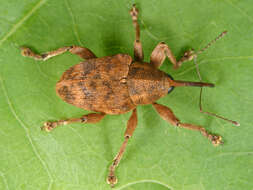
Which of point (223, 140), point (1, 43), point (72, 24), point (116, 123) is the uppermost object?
point (72, 24)

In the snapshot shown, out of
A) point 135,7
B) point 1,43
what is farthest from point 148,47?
point 1,43

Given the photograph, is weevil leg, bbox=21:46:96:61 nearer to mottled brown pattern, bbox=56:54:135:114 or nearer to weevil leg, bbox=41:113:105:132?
mottled brown pattern, bbox=56:54:135:114

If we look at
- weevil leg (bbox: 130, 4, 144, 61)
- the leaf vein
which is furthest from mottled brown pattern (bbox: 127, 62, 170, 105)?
the leaf vein

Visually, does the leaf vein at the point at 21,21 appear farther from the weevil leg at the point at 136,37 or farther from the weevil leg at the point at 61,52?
the weevil leg at the point at 136,37

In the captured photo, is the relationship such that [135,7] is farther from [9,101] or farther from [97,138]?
[9,101]

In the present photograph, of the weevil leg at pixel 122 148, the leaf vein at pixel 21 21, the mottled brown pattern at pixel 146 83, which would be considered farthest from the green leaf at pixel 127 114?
the mottled brown pattern at pixel 146 83
